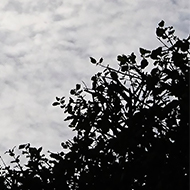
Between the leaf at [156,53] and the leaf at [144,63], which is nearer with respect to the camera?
the leaf at [156,53]

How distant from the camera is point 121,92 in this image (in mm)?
4023

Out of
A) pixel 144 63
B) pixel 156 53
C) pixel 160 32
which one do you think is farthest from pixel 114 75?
pixel 160 32

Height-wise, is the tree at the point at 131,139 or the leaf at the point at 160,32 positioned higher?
the leaf at the point at 160,32

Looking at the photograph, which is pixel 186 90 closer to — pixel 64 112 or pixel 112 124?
pixel 112 124

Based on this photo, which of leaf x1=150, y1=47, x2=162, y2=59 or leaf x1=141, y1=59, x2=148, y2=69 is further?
leaf x1=141, y1=59, x2=148, y2=69

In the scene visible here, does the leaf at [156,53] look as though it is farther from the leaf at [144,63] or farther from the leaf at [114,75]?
the leaf at [114,75]

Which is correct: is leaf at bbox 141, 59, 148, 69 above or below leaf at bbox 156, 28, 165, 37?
below

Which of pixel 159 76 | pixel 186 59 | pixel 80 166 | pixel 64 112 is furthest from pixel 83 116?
pixel 186 59

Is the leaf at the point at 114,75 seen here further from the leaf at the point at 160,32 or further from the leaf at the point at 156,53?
the leaf at the point at 160,32

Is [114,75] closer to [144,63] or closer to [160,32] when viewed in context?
[144,63]

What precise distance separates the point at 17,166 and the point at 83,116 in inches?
45.2

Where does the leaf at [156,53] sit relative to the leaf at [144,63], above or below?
below

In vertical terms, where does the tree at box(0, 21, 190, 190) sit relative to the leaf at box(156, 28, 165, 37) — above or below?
below

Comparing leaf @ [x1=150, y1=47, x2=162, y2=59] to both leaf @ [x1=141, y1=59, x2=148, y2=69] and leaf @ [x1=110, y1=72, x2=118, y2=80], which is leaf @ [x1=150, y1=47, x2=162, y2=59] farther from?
leaf @ [x1=110, y1=72, x2=118, y2=80]
